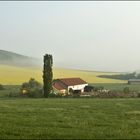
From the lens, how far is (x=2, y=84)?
9500cm

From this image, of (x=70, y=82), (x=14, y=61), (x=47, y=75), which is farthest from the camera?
(x=14, y=61)

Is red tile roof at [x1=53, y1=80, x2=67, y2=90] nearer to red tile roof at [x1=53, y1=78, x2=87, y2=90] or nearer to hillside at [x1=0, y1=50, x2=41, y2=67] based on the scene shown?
red tile roof at [x1=53, y1=78, x2=87, y2=90]

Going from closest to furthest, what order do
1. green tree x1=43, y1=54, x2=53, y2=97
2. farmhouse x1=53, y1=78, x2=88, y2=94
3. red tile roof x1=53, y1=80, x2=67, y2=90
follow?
green tree x1=43, y1=54, x2=53, y2=97 < farmhouse x1=53, y1=78, x2=88, y2=94 < red tile roof x1=53, y1=80, x2=67, y2=90

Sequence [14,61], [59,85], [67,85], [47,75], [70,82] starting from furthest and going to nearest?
[14,61]
[70,82]
[67,85]
[59,85]
[47,75]

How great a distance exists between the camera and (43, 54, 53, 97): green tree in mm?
68688

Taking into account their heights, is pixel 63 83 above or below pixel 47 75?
below

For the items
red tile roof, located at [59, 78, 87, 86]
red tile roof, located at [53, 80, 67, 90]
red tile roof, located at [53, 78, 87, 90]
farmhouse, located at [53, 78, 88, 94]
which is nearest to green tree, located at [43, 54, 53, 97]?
farmhouse, located at [53, 78, 88, 94]

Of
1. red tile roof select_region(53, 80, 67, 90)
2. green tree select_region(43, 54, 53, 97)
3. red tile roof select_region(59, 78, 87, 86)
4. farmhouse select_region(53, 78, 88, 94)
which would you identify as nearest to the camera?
green tree select_region(43, 54, 53, 97)

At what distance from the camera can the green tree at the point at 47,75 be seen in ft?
225

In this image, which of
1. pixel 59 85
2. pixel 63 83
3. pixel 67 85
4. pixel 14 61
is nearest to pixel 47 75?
pixel 59 85

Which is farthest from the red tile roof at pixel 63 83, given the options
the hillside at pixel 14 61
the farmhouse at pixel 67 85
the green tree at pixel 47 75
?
the hillside at pixel 14 61

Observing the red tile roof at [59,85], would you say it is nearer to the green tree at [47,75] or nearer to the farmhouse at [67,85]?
the farmhouse at [67,85]

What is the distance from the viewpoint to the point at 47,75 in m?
70.2

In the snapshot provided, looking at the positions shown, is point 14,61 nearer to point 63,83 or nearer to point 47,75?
point 63,83
